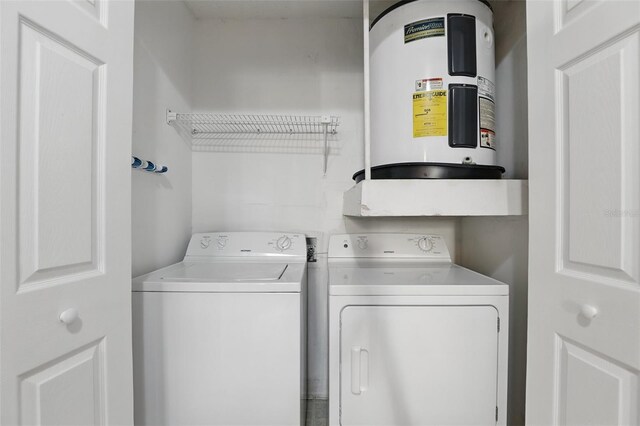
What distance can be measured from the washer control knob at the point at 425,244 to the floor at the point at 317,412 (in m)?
1.11

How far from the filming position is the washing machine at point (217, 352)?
1107 mm

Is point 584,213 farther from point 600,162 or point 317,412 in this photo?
point 317,412

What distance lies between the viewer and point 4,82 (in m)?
0.59

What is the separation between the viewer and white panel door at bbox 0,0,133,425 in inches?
24.0

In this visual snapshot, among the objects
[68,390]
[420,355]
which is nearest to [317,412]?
[420,355]

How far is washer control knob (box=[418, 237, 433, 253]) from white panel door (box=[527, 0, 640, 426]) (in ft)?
2.79

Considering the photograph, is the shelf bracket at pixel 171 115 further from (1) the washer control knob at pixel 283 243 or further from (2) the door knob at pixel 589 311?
(2) the door knob at pixel 589 311

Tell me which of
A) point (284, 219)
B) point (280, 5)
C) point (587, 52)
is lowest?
point (284, 219)

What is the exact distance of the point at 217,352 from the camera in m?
1.11

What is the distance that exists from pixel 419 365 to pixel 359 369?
0.77ft

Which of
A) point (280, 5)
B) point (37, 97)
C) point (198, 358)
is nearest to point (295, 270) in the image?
point (198, 358)

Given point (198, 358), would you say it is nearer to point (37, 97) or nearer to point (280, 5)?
point (37, 97)

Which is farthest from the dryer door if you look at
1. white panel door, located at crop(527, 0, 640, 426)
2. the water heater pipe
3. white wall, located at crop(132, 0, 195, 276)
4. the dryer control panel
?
white wall, located at crop(132, 0, 195, 276)

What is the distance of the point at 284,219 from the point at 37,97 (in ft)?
4.39
